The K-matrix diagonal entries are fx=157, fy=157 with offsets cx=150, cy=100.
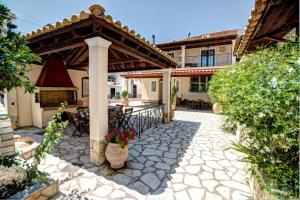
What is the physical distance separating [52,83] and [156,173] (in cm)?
627

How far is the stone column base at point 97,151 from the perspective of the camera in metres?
3.94

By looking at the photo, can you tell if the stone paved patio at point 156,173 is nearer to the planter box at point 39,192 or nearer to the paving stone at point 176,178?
the paving stone at point 176,178

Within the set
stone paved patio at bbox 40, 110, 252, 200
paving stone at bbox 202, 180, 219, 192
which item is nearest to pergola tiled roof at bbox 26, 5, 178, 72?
stone paved patio at bbox 40, 110, 252, 200

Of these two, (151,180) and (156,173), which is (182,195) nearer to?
(151,180)

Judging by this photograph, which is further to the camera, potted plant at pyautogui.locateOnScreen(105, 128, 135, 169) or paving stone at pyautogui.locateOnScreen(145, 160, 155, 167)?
paving stone at pyautogui.locateOnScreen(145, 160, 155, 167)

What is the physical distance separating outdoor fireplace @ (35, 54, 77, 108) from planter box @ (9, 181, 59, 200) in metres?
5.26

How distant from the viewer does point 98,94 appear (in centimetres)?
386

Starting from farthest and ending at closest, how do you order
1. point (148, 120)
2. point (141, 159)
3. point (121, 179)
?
1. point (148, 120)
2. point (141, 159)
3. point (121, 179)

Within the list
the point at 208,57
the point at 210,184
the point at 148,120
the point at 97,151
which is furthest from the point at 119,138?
the point at 208,57

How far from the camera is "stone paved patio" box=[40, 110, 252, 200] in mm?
2969

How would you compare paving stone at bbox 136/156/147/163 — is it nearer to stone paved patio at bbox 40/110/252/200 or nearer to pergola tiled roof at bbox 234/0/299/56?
stone paved patio at bbox 40/110/252/200

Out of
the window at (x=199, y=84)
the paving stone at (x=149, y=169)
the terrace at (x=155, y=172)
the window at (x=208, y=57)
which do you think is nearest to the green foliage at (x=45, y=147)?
the terrace at (x=155, y=172)

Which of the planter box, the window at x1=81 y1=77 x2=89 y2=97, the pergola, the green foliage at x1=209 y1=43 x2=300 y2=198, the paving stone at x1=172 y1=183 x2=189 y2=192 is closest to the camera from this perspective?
the green foliage at x1=209 y1=43 x2=300 y2=198

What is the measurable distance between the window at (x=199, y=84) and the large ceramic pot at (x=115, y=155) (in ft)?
44.4
